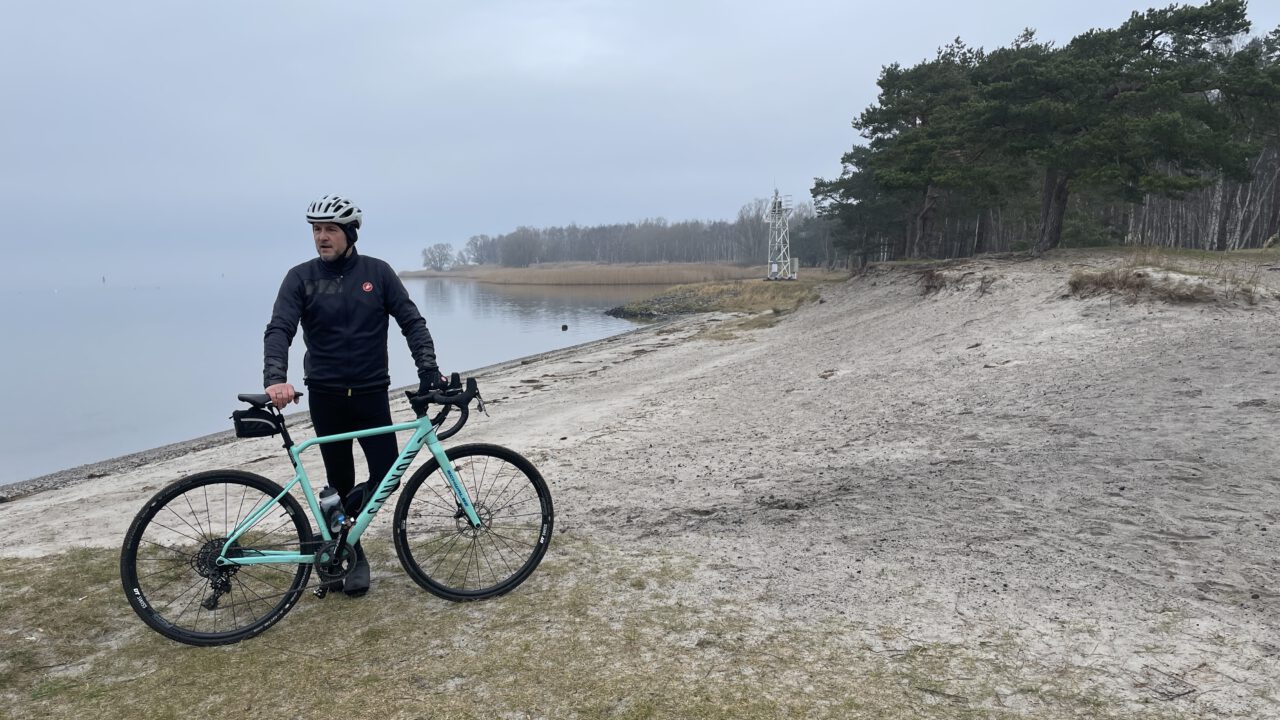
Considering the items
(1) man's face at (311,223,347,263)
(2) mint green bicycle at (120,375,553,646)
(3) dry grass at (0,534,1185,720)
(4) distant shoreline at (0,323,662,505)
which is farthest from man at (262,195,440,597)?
(4) distant shoreline at (0,323,662,505)

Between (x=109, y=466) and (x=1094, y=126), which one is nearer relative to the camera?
(x=109, y=466)

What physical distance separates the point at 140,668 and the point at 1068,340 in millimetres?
12600

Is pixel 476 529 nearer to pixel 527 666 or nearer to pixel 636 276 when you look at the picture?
pixel 527 666

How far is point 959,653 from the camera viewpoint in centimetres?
333

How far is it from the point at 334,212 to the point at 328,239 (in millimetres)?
169

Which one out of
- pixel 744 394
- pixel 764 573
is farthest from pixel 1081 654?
pixel 744 394

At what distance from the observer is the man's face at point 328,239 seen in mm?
3953

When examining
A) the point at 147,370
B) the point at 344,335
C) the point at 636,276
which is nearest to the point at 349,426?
the point at 344,335

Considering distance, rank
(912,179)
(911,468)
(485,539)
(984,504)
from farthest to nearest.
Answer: (912,179) < (911,468) < (984,504) < (485,539)

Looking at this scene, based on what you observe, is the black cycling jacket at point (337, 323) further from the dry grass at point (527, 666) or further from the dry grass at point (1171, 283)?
the dry grass at point (1171, 283)

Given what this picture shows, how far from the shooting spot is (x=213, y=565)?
12.1 feet

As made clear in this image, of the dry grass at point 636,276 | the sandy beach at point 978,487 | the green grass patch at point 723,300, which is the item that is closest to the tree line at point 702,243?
the dry grass at point 636,276

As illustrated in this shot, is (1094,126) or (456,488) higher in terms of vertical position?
(1094,126)

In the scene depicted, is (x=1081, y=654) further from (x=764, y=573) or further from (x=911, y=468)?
(x=911, y=468)
